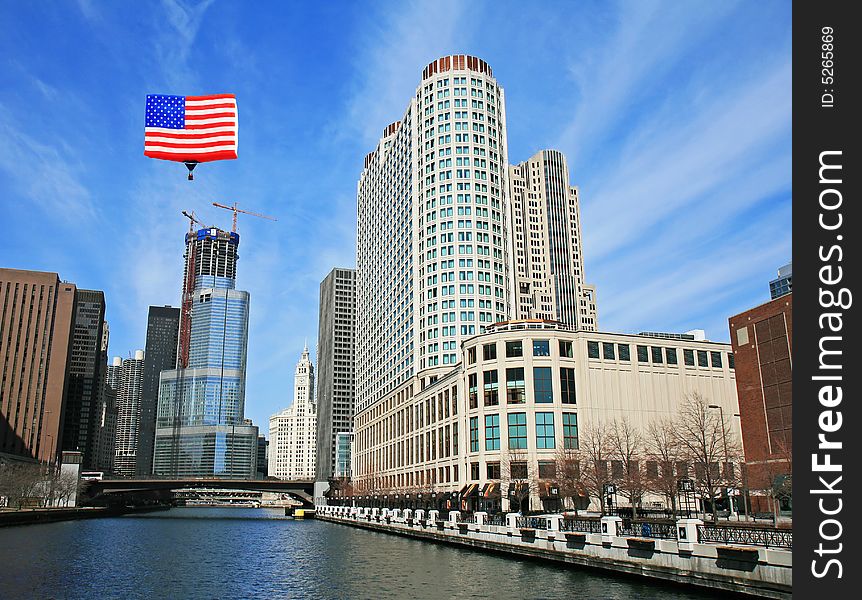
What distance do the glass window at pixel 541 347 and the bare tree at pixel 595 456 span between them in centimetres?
1231

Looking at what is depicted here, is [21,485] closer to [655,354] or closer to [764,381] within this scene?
[655,354]

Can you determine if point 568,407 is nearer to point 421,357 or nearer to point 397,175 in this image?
point 421,357

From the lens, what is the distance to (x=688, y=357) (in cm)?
11625

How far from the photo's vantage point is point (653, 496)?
107 meters

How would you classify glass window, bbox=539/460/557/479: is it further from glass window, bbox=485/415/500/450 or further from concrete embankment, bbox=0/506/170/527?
concrete embankment, bbox=0/506/170/527

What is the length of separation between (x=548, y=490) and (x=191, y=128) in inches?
2915

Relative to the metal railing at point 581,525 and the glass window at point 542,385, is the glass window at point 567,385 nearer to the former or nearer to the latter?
the glass window at point 542,385

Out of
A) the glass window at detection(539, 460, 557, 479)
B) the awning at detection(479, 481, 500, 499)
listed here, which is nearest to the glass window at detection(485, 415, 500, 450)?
the awning at detection(479, 481, 500, 499)

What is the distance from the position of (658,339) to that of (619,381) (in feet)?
35.3

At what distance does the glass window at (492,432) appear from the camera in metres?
108

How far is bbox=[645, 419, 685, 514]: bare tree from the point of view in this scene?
74812mm

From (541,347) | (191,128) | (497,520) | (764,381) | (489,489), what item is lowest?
(497,520)

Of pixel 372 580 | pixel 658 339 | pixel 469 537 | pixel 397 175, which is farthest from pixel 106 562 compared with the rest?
pixel 397 175

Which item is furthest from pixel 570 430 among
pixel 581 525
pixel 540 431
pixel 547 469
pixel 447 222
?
pixel 447 222
